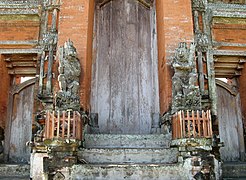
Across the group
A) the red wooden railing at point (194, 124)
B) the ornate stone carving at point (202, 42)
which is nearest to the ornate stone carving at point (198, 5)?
the ornate stone carving at point (202, 42)

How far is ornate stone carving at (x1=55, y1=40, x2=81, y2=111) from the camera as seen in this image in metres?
6.71

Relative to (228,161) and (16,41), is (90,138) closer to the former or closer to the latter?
(16,41)

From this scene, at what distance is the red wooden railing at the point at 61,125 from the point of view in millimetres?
5879

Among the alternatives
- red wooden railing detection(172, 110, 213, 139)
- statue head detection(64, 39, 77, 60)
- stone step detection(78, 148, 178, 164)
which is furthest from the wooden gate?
red wooden railing detection(172, 110, 213, 139)

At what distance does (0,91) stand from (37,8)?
9.68ft

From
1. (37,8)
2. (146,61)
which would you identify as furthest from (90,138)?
(37,8)

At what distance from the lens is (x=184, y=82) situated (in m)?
7.20

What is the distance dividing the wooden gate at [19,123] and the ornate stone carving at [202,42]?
606 centimetres

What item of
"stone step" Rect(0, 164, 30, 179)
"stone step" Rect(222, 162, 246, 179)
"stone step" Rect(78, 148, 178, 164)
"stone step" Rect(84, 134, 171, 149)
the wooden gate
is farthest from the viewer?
the wooden gate

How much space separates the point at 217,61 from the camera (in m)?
9.88

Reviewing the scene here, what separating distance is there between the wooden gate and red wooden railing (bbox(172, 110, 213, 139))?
244 inches

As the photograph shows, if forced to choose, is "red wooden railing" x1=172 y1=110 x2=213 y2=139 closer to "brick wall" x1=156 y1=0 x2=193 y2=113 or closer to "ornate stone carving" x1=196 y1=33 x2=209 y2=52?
"brick wall" x1=156 y1=0 x2=193 y2=113

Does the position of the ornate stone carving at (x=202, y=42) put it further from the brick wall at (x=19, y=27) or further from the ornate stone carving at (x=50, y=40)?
the brick wall at (x=19, y=27)

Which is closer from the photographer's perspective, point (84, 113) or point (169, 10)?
point (84, 113)
